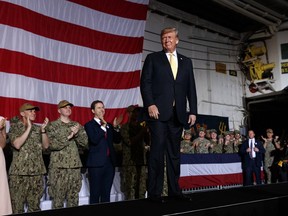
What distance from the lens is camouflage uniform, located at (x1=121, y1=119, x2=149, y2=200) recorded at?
4.25 m

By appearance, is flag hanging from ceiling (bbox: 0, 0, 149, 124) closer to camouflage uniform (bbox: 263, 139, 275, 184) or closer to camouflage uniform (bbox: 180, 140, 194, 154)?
camouflage uniform (bbox: 180, 140, 194, 154)

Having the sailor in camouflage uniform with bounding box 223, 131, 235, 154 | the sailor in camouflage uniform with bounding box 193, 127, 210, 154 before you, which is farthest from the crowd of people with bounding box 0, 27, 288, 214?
the sailor in camouflage uniform with bounding box 223, 131, 235, 154

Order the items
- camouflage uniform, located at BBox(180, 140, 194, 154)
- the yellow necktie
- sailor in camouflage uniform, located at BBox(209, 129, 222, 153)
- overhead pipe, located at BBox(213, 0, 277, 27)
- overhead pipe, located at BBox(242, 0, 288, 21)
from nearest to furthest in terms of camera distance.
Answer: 1. the yellow necktie
2. camouflage uniform, located at BBox(180, 140, 194, 154)
3. sailor in camouflage uniform, located at BBox(209, 129, 222, 153)
4. overhead pipe, located at BBox(213, 0, 277, 27)
5. overhead pipe, located at BBox(242, 0, 288, 21)

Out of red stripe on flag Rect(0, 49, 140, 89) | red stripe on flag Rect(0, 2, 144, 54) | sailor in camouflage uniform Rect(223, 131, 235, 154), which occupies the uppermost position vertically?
red stripe on flag Rect(0, 2, 144, 54)

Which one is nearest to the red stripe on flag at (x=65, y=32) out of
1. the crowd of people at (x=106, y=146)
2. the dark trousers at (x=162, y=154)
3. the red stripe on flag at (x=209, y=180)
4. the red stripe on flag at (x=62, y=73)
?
the red stripe on flag at (x=62, y=73)

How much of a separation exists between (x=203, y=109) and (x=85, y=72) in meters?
5.72

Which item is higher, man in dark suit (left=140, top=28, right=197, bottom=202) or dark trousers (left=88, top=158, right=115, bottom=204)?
man in dark suit (left=140, top=28, right=197, bottom=202)

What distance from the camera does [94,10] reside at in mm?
5500

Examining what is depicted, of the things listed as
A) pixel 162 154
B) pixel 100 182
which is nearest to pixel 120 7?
pixel 100 182

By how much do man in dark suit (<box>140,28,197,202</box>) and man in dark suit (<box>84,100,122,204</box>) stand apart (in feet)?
4.64

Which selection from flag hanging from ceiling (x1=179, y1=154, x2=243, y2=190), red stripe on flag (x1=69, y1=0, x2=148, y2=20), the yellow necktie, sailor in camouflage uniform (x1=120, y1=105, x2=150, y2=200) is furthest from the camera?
flag hanging from ceiling (x1=179, y1=154, x2=243, y2=190)

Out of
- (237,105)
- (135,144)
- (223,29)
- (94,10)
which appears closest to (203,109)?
(237,105)

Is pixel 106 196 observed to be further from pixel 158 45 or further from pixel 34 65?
pixel 158 45

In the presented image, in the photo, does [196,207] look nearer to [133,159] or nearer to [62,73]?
[133,159]
